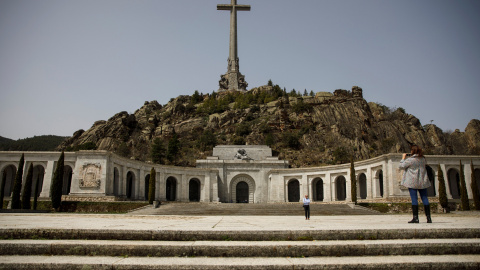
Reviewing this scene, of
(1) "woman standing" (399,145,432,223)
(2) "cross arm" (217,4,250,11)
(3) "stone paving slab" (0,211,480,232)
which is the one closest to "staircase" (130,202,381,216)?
(3) "stone paving slab" (0,211,480,232)

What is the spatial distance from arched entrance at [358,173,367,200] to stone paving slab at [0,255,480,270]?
130 feet

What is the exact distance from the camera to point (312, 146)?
228ft

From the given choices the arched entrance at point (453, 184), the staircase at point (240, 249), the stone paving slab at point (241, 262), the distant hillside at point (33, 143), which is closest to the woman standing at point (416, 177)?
the staircase at point (240, 249)

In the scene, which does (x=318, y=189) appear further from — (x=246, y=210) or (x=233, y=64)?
(x=233, y=64)

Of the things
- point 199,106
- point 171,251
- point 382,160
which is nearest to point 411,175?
point 171,251

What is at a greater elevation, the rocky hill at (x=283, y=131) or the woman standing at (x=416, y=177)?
the rocky hill at (x=283, y=131)

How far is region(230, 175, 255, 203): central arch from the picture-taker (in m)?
50.8

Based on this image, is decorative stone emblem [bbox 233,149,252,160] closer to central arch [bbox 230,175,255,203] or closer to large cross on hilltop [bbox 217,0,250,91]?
central arch [bbox 230,175,255,203]

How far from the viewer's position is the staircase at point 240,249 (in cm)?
539

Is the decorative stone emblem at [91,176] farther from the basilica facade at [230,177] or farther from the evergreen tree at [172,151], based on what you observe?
the evergreen tree at [172,151]

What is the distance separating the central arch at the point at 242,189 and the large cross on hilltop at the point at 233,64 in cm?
4817

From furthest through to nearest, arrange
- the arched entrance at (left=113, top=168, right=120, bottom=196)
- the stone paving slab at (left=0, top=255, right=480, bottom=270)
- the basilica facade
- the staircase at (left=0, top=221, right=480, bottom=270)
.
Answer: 1. the arched entrance at (left=113, top=168, right=120, bottom=196)
2. the basilica facade
3. the staircase at (left=0, top=221, right=480, bottom=270)
4. the stone paving slab at (left=0, top=255, right=480, bottom=270)

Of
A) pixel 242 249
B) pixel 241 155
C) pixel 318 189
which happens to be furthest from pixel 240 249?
pixel 241 155

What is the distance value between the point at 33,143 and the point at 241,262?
88.6m
